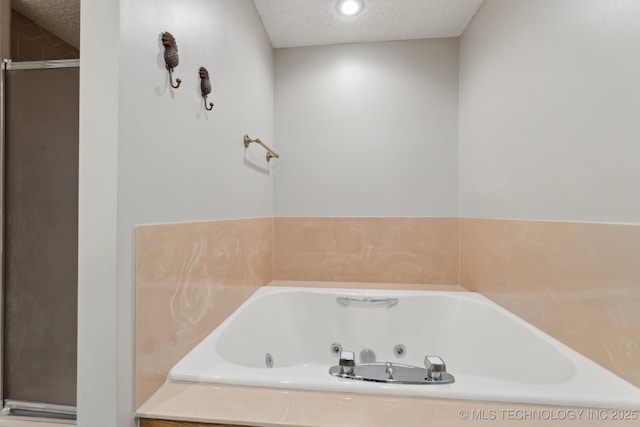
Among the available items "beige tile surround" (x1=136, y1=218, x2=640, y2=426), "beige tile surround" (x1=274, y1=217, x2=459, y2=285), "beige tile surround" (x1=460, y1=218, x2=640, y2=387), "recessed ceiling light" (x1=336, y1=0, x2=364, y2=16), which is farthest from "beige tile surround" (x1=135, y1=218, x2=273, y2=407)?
"recessed ceiling light" (x1=336, y1=0, x2=364, y2=16)

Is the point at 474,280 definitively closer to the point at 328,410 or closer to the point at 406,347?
the point at 406,347

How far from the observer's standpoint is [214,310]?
41.1 inches

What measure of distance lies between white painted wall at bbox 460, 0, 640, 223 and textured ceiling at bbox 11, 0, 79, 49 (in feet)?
6.54

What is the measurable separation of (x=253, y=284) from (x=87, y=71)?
1.14 metres

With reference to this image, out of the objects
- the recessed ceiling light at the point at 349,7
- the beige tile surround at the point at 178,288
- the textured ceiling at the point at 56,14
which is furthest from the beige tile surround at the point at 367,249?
the textured ceiling at the point at 56,14

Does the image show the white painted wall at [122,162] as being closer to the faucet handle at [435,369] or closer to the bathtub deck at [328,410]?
the bathtub deck at [328,410]

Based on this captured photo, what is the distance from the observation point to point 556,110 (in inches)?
38.2

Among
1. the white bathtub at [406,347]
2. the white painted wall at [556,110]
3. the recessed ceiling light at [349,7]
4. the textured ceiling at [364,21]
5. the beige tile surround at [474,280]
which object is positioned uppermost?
the textured ceiling at [364,21]

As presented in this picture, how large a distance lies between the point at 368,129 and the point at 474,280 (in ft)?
3.61

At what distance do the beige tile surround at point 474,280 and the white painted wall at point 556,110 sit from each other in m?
0.09

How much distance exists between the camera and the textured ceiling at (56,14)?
1.32 m

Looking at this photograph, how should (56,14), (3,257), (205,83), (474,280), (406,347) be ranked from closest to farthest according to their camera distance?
(205,83), (3,257), (56,14), (406,347), (474,280)

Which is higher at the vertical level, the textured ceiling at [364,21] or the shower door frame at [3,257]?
the textured ceiling at [364,21]

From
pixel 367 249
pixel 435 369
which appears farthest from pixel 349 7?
pixel 435 369
